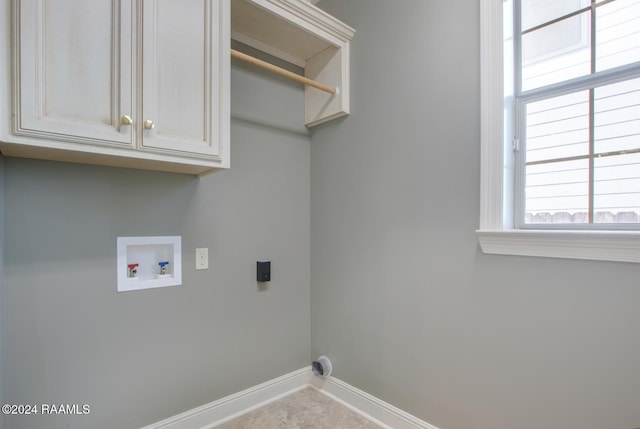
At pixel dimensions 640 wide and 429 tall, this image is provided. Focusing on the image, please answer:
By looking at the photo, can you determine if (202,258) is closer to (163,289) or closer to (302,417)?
(163,289)

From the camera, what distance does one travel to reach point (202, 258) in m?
1.80

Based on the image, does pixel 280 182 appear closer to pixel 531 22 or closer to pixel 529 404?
pixel 531 22

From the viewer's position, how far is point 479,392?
4.82 feet

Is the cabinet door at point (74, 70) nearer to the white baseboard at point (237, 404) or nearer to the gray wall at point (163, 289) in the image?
the gray wall at point (163, 289)

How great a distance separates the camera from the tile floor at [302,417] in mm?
1792

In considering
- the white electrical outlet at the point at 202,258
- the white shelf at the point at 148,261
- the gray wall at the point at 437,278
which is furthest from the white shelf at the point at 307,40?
the white shelf at the point at 148,261

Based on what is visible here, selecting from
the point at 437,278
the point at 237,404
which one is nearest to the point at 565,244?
the point at 437,278

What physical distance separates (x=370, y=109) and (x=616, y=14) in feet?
3.64

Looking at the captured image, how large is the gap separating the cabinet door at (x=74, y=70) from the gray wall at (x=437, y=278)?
1291 millimetres

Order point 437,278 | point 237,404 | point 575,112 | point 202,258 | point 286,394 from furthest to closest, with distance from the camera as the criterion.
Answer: point 286,394
point 237,404
point 202,258
point 437,278
point 575,112

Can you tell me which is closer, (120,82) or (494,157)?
(120,82)

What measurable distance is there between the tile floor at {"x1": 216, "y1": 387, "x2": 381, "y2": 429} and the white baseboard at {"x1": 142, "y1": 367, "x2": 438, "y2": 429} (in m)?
0.04

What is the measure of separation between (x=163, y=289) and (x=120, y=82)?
1.02 meters

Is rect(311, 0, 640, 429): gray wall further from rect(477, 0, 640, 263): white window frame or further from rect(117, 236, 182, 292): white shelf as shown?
rect(117, 236, 182, 292): white shelf
